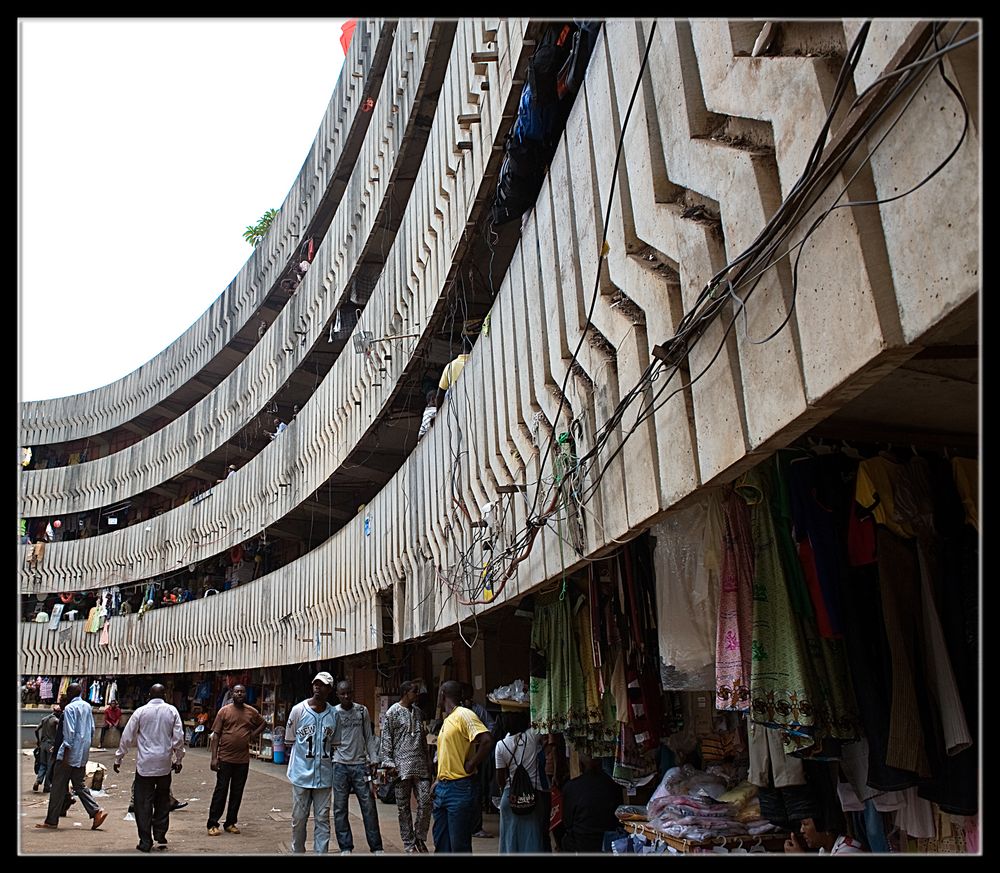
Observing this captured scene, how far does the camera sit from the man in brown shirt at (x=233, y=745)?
31.3ft

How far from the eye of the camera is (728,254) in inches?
141

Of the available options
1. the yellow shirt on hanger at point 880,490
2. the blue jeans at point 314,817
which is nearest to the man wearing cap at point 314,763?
the blue jeans at point 314,817

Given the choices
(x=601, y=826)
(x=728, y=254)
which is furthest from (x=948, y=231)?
(x=601, y=826)

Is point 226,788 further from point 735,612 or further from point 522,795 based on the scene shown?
point 735,612

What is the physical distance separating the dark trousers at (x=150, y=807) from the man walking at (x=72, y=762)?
4.38 feet

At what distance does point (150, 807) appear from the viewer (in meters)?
9.00

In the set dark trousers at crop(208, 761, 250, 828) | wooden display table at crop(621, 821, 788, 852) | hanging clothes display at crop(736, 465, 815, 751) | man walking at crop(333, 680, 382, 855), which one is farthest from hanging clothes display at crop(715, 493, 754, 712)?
dark trousers at crop(208, 761, 250, 828)

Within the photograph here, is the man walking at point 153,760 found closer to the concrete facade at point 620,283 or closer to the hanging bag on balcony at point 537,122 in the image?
the concrete facade at point 620,283

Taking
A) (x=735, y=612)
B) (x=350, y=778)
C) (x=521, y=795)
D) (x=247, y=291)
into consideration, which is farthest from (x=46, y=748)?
(x=247, y=291)
